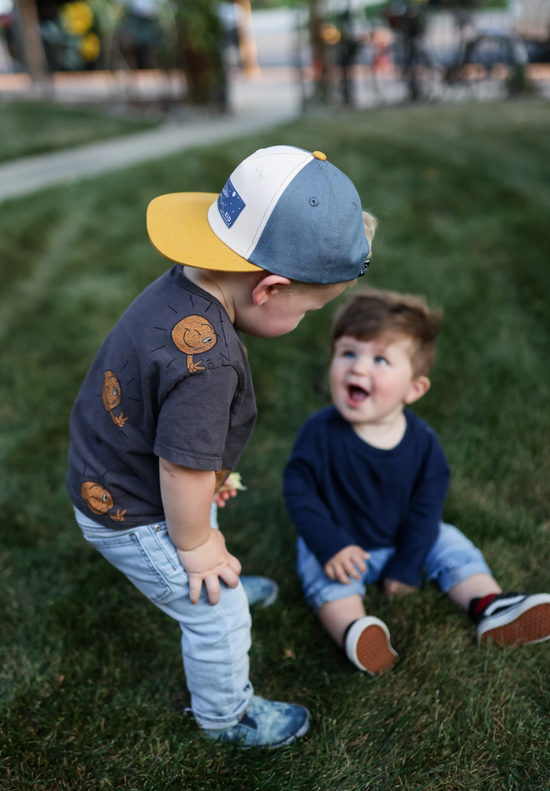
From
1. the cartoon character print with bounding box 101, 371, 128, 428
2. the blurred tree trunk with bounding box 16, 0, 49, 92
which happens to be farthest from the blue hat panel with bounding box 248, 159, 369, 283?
the blurred tree trunk with bounding box 16, 0, 49, 92

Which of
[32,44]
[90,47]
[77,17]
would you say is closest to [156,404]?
[77,17]

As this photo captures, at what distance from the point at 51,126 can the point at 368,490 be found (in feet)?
29.2

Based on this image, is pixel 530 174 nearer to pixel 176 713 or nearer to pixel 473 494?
pixel 473 494

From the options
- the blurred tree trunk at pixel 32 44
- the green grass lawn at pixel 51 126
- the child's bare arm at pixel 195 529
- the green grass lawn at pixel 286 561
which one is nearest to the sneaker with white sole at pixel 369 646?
the green grass lawn at pixel 286 561

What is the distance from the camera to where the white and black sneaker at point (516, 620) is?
1.90 m

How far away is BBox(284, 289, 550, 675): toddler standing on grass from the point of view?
80.8 inches

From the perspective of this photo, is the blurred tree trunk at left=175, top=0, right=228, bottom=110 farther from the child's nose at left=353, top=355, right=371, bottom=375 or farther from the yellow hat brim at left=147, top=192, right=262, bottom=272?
the yellow hat brim at left=147, top=192, right=262, bottom=272

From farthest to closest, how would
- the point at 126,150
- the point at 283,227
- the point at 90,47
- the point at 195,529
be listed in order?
1. the point at 90,47
2. the point at 126,150
3. the point at 195,529
4. the point at 283,227

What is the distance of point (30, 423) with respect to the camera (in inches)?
122

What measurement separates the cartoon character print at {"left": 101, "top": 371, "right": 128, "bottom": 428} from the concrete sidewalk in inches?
184

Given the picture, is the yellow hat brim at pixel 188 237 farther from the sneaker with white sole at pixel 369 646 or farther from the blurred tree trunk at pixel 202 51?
the blurred tree trunk at pixel 202 51

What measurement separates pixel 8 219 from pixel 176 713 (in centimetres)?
422

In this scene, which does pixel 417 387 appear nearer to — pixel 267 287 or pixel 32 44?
pixel 267 287

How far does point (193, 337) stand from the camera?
1.38m
